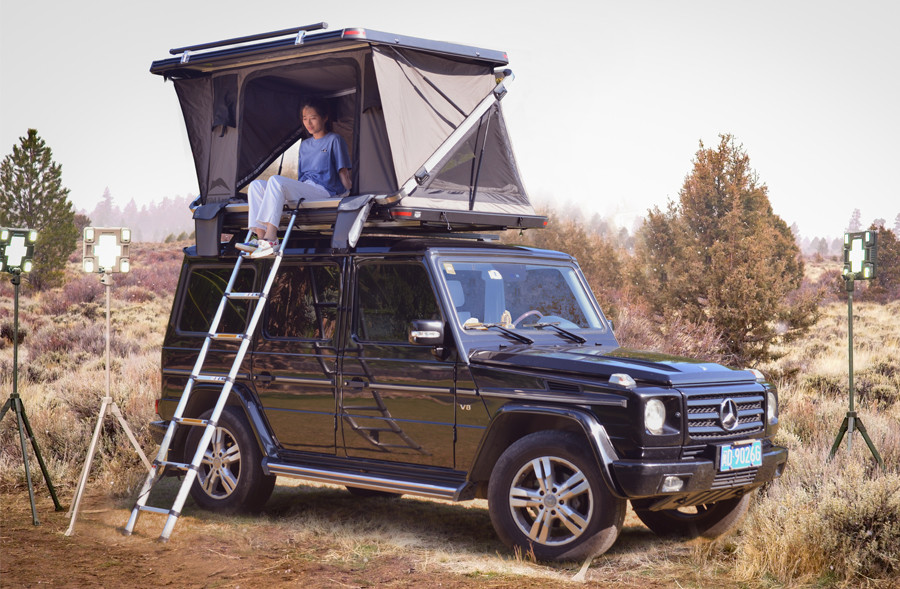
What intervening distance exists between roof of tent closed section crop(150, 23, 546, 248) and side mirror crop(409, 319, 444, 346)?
3.53 feet

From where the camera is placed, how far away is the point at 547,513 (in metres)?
6.40

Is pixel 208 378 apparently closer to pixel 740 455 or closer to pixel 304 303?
pixel 304 303

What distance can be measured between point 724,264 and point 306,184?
15563 mm

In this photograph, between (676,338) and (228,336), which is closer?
(228,336)

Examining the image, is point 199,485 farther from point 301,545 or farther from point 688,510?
point 688,510

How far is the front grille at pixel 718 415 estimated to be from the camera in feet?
20.8

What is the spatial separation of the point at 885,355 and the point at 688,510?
20277mm

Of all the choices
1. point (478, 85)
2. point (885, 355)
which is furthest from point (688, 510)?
point (885, 355)

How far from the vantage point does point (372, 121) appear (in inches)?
319

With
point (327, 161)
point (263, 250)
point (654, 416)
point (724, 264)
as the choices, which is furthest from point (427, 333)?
point (724, 264)

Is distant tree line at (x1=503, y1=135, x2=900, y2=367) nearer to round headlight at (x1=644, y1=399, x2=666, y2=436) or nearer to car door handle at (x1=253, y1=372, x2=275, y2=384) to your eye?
car door handle at (x1=253, y1=372, x2=275, y2=384)

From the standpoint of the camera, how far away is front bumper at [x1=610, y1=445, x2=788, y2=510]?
601 cm

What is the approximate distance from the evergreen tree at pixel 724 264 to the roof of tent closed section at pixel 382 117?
13.9 meters

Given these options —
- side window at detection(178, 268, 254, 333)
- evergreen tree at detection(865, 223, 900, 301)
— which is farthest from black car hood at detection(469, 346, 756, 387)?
evergreen tree at detection(865, 223, 900, 301)
